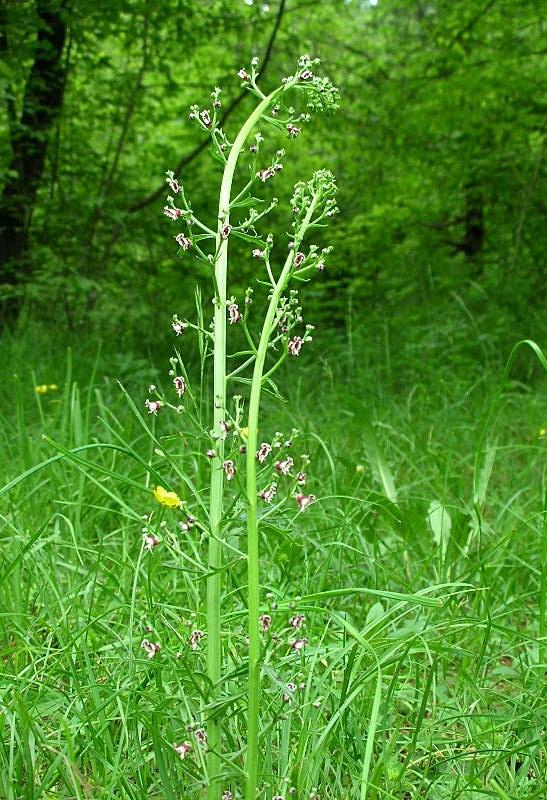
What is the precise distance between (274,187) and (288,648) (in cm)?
835

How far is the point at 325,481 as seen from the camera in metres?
3.07

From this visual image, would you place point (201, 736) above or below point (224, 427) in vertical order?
below

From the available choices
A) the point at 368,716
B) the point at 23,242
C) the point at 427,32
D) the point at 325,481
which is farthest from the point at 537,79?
the point at 368,716

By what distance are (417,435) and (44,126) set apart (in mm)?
5009

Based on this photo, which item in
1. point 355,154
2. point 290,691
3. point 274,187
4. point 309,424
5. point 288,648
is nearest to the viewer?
point 290,691

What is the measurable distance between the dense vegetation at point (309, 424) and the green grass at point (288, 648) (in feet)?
0.04

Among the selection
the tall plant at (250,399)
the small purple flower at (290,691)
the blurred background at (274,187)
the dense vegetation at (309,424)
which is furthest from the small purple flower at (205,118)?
the blurred background at (274,187)

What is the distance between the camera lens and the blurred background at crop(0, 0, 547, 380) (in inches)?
264

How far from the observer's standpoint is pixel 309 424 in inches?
139

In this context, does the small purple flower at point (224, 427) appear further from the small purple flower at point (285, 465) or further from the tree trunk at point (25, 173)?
the tree trunk at point (25, 173)

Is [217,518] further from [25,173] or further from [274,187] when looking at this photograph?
[274,187]

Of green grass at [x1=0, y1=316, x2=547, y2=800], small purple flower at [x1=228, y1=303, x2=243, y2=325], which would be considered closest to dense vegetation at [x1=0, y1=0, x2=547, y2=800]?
green grass at [x1=0, y1=316, x2=547, y2=800]

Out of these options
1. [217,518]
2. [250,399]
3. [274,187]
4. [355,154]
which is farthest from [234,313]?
[274,187]

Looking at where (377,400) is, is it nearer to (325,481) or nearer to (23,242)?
(325,481)
